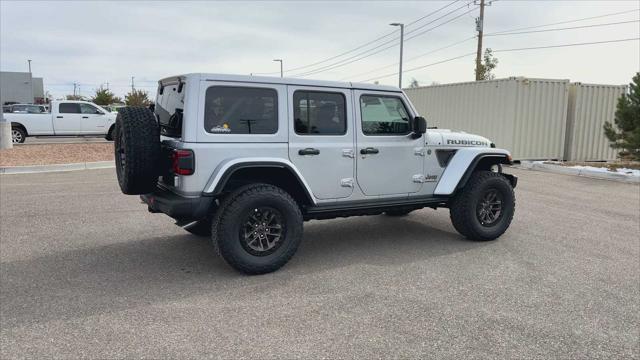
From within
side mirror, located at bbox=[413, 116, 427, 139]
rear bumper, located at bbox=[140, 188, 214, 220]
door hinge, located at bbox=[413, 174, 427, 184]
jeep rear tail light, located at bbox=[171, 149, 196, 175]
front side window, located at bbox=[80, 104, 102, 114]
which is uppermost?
front side window, located at bbox=[80, 104, 102, 114]

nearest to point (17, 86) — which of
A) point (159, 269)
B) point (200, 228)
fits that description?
point (200, 228)

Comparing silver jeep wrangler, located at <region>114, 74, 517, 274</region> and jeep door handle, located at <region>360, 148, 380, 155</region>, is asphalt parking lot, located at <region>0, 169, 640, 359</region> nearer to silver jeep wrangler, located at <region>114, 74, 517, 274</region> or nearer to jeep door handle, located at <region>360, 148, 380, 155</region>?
silver jeep wrangler, located at <region>114, 74, 517, 274</region>

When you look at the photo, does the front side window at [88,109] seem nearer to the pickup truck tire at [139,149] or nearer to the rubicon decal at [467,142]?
the pickup truck tire at [139,149]

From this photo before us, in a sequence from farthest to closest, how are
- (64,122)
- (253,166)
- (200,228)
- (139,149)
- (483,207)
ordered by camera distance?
1. (64,122)
2. (483,207)
3. (200,228)
4. (253,166)
5. (139,149)

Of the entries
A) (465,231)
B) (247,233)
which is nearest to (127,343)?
(247,233)

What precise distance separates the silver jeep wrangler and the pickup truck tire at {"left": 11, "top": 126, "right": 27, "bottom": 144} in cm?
1568

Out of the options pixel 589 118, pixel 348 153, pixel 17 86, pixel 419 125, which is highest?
pixel 17 86

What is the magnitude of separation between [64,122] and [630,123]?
1920 cm

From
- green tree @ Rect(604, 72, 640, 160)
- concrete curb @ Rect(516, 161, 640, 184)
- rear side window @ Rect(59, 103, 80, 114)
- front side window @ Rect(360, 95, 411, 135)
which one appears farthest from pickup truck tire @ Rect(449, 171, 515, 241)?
rear side window @ Rect(59, 103, 80, 114)

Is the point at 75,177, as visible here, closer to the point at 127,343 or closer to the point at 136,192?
the point at 136,192

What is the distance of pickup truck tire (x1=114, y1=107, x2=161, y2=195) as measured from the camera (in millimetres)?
4410

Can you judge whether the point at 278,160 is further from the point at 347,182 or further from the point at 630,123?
the point at 630,123

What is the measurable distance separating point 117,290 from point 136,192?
93cm

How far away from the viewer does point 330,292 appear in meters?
4.30
